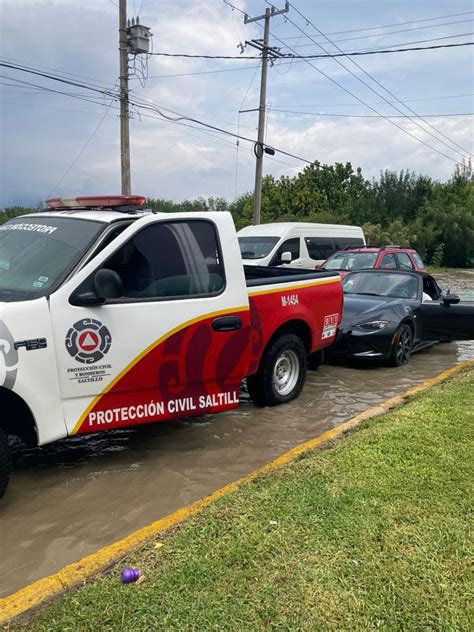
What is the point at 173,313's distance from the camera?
427 centimetres

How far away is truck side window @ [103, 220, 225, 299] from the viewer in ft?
13.7

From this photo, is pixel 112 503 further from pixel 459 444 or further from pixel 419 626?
pixel 459 444

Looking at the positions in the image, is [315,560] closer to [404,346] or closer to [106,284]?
[106,284]

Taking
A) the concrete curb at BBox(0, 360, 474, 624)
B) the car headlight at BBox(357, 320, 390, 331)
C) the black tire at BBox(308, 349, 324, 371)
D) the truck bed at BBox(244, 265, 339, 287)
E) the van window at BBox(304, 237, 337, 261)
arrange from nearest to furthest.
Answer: the concrete curb at BBox(0, 360, 474, 624), the truck bed at BBox(244, 265, 339, 287), the black tire at BBox(308, 349, 324, 371), the car headlight at BBox(357, 320, 390, 331), the van window at BBox(304, 237, 337, 261)

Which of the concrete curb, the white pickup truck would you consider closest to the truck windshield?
the white pickup truck

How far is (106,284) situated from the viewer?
3.75m

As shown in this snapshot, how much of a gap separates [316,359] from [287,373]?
1.29 m

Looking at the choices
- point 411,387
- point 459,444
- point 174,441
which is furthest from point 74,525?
point 411,387

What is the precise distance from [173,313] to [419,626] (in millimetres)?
2615

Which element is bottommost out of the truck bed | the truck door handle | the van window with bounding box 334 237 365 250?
the van window with bounding box 334 237 365 250

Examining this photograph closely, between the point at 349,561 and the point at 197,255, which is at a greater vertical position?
the point at 197,255

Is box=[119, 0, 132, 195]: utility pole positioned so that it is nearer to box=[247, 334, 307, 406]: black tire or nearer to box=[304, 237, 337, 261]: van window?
box=[304, 237, 337, 261]: van window

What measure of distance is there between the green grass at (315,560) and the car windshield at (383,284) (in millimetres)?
5228

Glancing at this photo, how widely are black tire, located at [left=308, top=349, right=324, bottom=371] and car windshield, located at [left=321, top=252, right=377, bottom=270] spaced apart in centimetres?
562
